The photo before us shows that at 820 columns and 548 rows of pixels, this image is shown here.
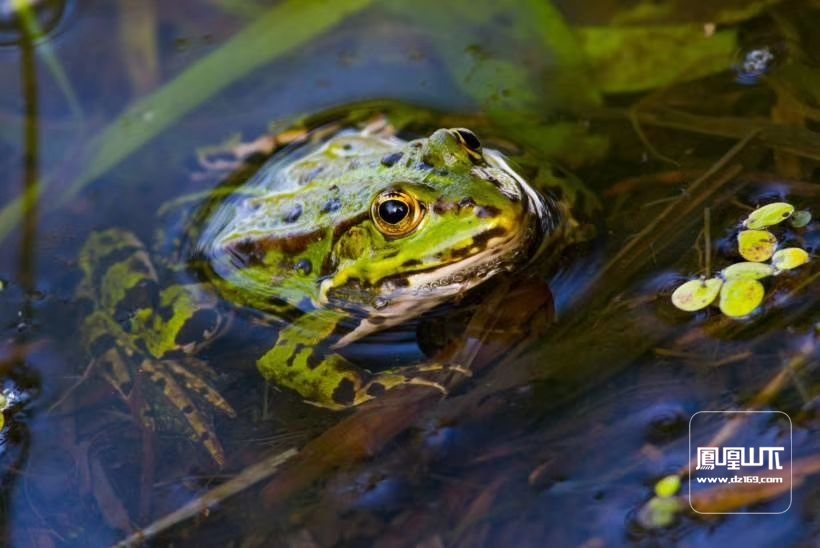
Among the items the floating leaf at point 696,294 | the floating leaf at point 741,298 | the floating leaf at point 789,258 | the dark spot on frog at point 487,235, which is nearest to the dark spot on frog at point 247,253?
the dark spot on frog at point 487,235

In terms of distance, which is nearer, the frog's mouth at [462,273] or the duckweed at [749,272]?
the duckweed at [749,272]

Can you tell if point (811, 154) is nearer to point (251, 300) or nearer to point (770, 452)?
point (770, 452)

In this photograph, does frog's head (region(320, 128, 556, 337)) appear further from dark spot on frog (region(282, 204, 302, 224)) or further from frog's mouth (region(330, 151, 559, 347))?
dark spot on frog (region(282, 204, 302, 224))

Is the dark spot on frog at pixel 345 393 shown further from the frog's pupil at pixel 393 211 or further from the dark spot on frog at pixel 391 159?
the dark spot on frog at pixel 391 159

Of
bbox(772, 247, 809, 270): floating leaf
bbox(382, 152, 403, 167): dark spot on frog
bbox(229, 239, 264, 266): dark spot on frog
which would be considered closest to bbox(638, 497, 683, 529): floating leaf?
bbox(772, 247, 809, 270): floating leaf

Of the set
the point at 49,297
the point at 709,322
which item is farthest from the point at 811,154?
the point at 49,297
